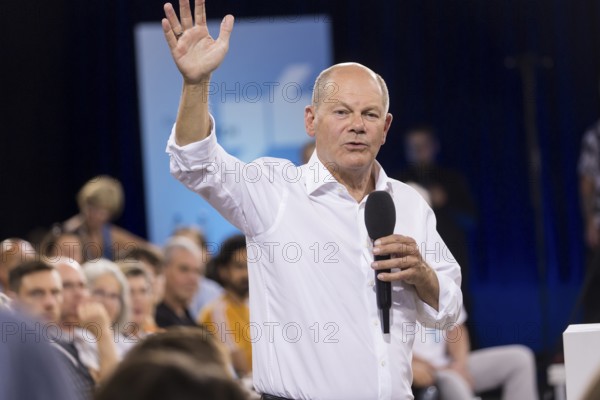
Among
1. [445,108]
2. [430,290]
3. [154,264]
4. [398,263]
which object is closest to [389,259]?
[398,263]

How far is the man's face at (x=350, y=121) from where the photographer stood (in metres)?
2.67

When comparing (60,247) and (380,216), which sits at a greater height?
(380,216)

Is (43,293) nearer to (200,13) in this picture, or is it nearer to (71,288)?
(71,288)

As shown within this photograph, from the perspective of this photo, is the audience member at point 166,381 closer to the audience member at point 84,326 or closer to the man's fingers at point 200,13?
the man's fingers at point 200,13

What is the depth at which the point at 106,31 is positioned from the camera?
9.49 meters

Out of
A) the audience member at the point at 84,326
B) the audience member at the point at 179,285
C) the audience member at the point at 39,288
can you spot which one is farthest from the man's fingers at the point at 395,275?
the audience member at the point at 179,285

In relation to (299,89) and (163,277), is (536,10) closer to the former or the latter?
(299,89)

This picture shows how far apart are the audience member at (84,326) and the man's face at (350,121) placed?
1.56m

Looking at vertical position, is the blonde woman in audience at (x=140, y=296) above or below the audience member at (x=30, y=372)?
below

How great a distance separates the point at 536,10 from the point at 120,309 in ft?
18.9

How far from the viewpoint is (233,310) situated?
5.40 meters

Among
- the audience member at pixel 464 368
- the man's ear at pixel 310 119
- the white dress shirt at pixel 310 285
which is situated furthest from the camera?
the audience member at pixel 464 368

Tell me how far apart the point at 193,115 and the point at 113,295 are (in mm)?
2412

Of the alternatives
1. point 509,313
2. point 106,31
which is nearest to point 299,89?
point 106,31
